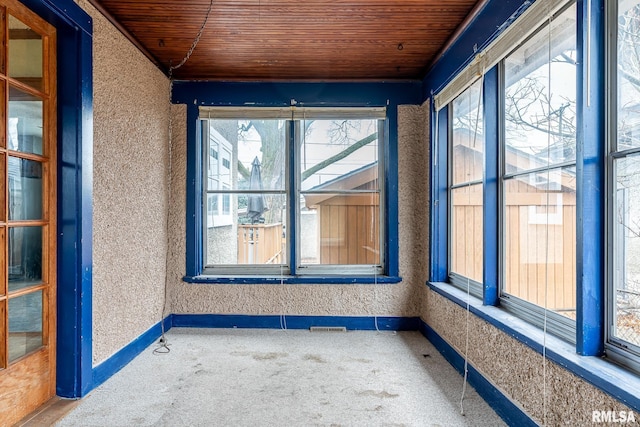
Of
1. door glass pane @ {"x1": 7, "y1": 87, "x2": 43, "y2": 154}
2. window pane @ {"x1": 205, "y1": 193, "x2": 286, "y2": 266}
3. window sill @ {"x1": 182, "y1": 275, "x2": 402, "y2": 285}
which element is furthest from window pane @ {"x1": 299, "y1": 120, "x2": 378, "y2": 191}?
door glass pane @ {"x1": 7, "y1": 87, "x2": 43, "y2": 154}

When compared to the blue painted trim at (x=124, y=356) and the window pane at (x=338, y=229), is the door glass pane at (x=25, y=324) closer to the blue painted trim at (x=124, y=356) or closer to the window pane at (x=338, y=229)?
the blue painted trim at (x=124, y=356)

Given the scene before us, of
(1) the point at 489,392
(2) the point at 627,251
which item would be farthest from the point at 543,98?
(1) the point at 489,392

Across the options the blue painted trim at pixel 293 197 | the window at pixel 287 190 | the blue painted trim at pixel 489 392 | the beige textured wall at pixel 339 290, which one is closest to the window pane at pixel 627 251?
the blue painted trim at pixel 489 392

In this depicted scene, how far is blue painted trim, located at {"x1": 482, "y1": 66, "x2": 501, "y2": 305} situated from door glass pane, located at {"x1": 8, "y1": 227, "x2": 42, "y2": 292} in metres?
2.75

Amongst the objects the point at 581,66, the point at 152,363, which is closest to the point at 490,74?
the point at 581,66

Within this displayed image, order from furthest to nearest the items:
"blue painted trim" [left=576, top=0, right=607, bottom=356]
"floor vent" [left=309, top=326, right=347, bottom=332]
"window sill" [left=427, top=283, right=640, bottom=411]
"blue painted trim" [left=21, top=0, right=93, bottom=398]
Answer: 1. "floor vent" [left=309, top=326, right=347, bottom=332]
2. "blue painted trim" [left=21, top=0, right=93, bottom=398]
3. "blue painted trim" [left=576, top=0, right=607, bottom=356]
4. "window sill" [left=427, top=283, right=640, bottom=411]

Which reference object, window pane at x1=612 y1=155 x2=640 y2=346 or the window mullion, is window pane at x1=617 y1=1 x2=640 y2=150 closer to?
window pane at x1=612 y1=155 x2=640 y2=346

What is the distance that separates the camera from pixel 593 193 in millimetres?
1543

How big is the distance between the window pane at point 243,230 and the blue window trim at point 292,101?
15cm

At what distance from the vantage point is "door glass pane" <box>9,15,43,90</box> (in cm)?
199

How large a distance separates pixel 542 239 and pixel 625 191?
60 cm

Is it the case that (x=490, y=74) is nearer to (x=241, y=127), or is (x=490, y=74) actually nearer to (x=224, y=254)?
(x=241, y=127)

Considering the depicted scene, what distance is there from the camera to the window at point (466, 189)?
2666 millimetres

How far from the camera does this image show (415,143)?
3719mm
